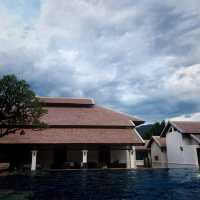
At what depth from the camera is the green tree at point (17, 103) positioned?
67.6 ft

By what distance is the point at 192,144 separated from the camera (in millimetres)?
29766

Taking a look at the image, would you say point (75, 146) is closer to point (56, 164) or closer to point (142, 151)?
point (56, 164)

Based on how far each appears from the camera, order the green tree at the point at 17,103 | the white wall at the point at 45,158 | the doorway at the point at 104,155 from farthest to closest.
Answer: the doorway at the point at 104,155, the white wall at the point at 45,158, the green tree at the point at 17,103

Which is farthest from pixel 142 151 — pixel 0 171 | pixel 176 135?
pixel 0 171

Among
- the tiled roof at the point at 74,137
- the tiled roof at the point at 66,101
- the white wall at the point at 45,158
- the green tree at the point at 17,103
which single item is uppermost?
the tiled roof at the point at 66,101

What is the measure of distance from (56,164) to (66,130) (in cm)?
386

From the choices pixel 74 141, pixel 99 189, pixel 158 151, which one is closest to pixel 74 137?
pixel 74 141

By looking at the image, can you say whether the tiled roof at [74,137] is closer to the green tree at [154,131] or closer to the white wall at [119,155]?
the white wall at [119,155]

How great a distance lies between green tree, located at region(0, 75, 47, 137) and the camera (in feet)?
67.6

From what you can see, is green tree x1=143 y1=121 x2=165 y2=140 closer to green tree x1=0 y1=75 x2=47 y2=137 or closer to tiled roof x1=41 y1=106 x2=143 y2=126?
tiled roof x1=41 y1=106 x2=143 y2=126

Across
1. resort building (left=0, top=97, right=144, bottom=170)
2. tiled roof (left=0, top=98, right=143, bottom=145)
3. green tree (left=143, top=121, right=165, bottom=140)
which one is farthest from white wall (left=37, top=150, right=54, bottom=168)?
green tree (left=143, top=121, right=165, bottom=140)

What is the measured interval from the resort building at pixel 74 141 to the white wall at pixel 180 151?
17.7 ft

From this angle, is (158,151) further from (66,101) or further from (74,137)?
(74,137)

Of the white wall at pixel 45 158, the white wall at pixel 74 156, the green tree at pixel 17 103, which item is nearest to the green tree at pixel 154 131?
the white wall at pixel 74 156
